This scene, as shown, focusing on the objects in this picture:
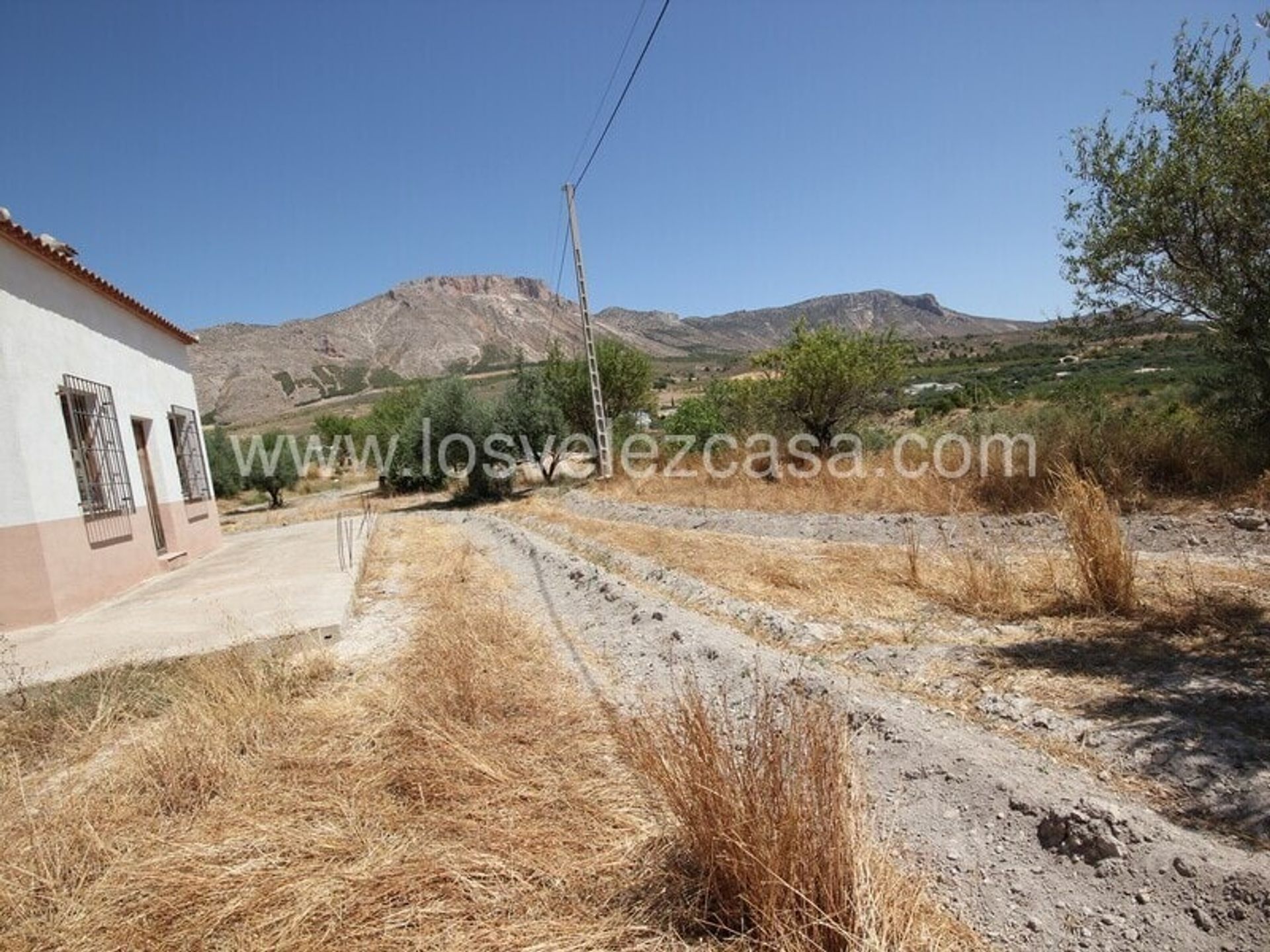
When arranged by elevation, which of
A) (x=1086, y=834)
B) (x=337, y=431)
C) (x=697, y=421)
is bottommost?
(x=1086, y=834)

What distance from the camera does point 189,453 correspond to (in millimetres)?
11617

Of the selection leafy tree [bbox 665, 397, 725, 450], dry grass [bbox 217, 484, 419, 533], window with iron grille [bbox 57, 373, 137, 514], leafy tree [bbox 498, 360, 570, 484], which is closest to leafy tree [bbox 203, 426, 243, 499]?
dry grass [bbox 217, 484, 419, 533]

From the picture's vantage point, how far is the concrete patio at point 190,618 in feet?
16.4

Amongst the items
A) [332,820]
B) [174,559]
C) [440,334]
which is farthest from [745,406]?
[440,334]

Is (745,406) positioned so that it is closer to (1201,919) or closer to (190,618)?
(190,618)

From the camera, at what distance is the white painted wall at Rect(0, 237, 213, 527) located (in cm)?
630

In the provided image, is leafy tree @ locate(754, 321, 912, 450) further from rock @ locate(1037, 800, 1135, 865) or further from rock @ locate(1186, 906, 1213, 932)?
rock @ locate(1186, 906, 1213, 932)

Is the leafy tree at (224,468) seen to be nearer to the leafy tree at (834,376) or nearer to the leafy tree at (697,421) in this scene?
the leafy tree at (697,421)

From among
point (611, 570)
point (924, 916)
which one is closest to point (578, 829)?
point (924, 916)

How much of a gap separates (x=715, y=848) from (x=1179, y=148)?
937 centimetres

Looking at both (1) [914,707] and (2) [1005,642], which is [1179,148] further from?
(1) [914,707]

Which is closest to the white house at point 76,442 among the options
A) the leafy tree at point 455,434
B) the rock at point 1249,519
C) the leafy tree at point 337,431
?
the leafy tree at point 455,434

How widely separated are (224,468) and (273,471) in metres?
3.88

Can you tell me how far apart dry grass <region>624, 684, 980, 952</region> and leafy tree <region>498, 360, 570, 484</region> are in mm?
20862
